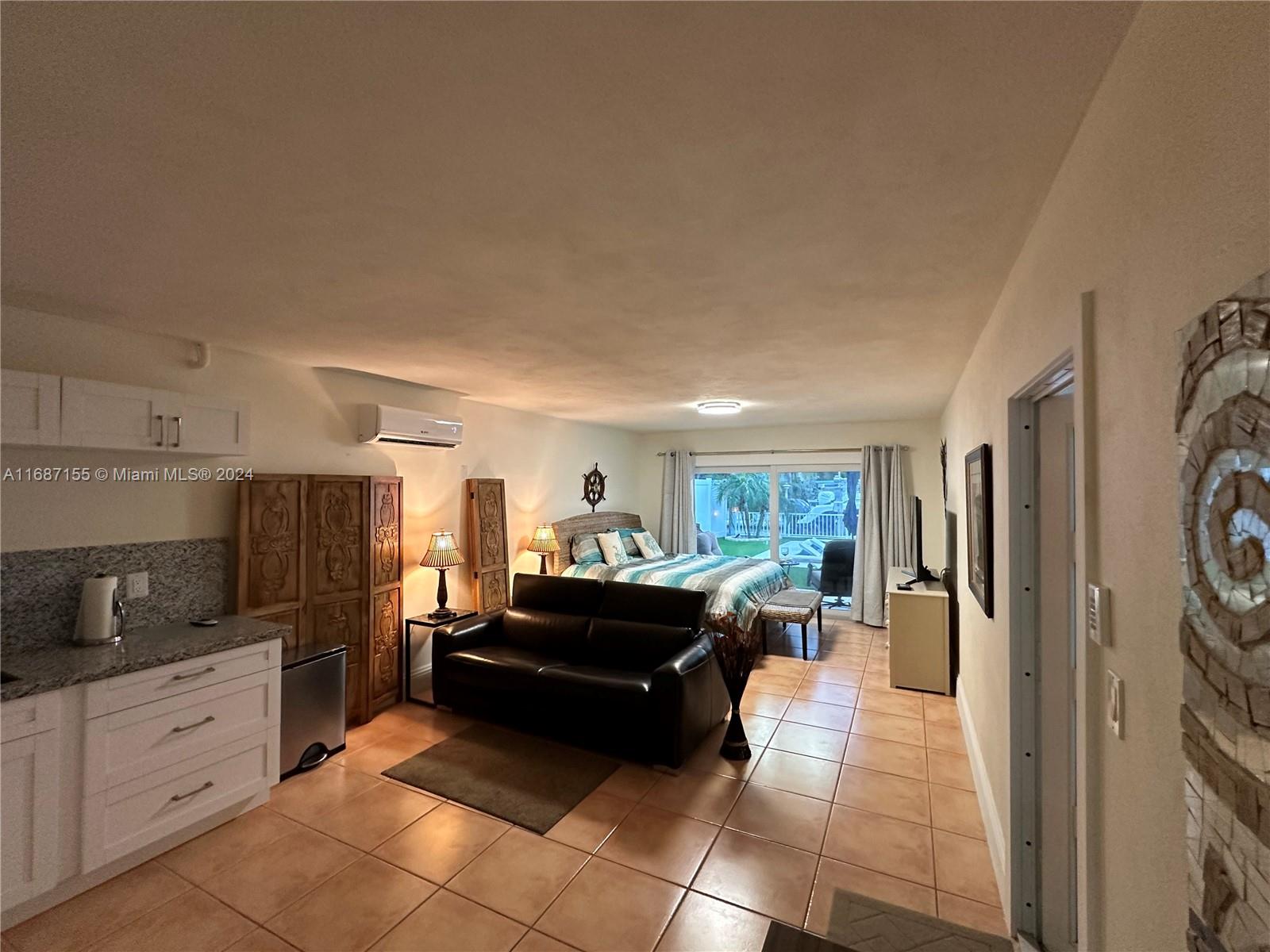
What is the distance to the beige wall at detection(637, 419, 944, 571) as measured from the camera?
6.52 meters

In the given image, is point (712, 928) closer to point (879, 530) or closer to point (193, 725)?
point (193, 725)

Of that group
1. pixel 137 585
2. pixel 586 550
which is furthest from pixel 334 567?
pixel 586 550

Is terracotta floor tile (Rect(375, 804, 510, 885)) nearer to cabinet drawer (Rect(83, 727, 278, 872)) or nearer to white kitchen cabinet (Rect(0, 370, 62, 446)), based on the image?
cabinet drawer (Rect(83, 727, 278, 872))

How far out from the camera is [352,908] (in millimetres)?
2178

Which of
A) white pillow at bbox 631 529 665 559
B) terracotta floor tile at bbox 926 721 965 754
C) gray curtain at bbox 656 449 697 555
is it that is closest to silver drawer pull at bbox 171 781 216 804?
terracotta floor tile at bbox 926 721 965 754

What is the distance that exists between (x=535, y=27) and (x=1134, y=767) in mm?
1655

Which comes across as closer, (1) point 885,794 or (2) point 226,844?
(2) point 226,844

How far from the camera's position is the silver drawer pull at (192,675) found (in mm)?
2529

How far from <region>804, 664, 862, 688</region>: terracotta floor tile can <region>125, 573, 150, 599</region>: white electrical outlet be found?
4564 millimetres

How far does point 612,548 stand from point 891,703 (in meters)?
3.25

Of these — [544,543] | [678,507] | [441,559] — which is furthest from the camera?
[678,507]

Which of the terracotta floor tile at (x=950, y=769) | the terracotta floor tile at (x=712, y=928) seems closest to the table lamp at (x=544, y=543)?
the terracotta floor tile at (x=950, y=769)

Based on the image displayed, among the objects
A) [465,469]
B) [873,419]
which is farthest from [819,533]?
[465,469]

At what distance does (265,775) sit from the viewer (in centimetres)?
289
